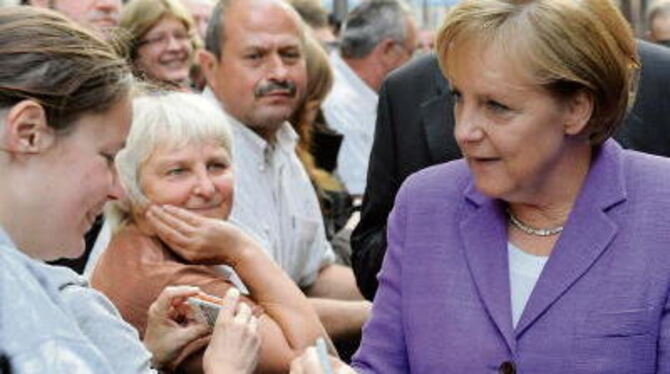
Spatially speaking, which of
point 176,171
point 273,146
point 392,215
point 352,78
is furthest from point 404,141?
point 352,78

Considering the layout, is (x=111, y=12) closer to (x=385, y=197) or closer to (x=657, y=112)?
(x=385, y=197)

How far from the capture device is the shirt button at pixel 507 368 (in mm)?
3166

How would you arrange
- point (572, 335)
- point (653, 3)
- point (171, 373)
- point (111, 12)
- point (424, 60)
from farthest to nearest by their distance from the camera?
point (653, 3)
point (111, 12)
point (424, 60)
point (171, 373)
point (572, 335)

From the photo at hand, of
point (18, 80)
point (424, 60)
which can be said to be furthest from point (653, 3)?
point (18, 80)

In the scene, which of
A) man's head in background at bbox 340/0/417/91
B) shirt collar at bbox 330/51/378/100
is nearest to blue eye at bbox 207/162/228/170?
shirt collar at bbox 330/51/378/100

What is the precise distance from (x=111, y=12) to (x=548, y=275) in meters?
3.90

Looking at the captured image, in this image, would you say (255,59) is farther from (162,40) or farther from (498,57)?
(498,57)

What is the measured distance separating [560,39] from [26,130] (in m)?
1.18

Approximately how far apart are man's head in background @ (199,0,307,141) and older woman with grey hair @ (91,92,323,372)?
1.04 metres

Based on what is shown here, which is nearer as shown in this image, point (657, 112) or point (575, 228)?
point (575, 228)

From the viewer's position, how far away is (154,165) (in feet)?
14.1

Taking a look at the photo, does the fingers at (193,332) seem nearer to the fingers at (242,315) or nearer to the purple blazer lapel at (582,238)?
the fingers at (242,315)

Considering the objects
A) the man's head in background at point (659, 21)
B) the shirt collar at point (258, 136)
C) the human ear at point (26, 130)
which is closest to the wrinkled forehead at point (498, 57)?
the human ear at point (26, 130)

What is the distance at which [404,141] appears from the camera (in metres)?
4.41
